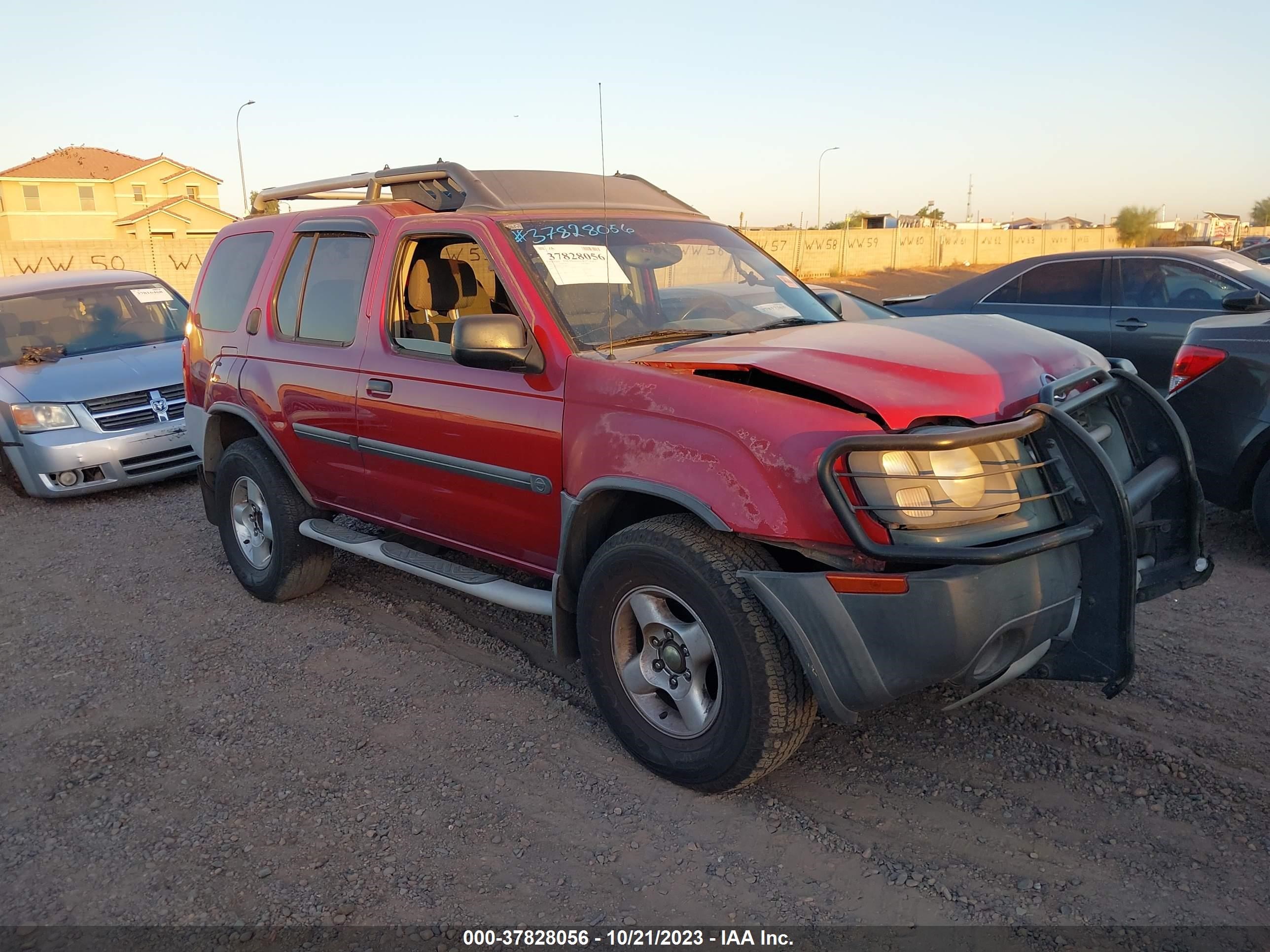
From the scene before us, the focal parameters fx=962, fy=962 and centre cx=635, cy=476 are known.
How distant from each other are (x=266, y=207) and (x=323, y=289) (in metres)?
1.31

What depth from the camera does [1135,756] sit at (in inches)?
134

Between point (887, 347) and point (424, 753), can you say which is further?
point (424, 753)

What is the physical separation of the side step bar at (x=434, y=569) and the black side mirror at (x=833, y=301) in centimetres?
195

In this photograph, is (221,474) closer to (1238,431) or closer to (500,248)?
(500,248)

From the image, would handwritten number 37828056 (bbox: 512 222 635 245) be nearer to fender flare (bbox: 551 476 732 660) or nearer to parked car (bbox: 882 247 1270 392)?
fender flare (bbox: 551 476 732 660)

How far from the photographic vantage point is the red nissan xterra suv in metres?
2.82

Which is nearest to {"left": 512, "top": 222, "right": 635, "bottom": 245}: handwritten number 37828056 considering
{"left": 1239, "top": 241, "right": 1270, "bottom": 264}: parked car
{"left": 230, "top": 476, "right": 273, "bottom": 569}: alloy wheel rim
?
{"left": 230, "top": 476, "right": 273, "bottom": 569}: alloy wheel rim

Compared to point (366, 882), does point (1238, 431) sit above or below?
above

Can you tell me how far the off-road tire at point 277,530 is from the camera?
509cm

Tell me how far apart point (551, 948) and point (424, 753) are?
1219 millimetres

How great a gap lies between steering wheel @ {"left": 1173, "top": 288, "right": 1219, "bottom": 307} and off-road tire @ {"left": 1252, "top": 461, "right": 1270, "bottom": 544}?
115 inches

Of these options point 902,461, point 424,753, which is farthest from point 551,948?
point 902,461

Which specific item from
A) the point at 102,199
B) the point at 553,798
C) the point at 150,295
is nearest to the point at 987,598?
the point at 553,798

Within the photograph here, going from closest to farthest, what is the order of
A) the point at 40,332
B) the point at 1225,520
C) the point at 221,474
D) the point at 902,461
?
1. the point at 902,461
2. the point at 221,474
3. the point at 1225,520
4. the point at 40,332
